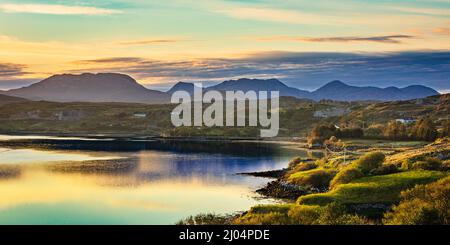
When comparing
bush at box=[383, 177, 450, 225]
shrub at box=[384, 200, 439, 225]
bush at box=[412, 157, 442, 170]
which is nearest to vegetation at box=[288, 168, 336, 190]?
bush at box=[412, 157, 442, 170]

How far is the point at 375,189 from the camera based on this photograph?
6291 cm

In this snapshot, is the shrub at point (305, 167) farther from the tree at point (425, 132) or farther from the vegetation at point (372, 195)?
the tree at point (425, 132)

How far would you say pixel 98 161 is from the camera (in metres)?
117

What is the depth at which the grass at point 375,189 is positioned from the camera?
197 ft

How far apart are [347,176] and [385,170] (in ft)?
17.8

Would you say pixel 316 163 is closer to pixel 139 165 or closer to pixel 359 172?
pixel 359 172

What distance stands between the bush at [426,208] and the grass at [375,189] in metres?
7.34

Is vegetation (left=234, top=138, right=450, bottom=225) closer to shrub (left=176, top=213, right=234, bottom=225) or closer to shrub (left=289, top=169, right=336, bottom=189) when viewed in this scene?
shrub (left=289, top=169, right=336, bottom=189)

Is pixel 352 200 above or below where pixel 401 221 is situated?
below

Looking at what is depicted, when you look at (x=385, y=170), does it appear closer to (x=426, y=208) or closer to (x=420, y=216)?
(x=426, y=208)

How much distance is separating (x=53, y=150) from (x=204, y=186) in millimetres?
75126
